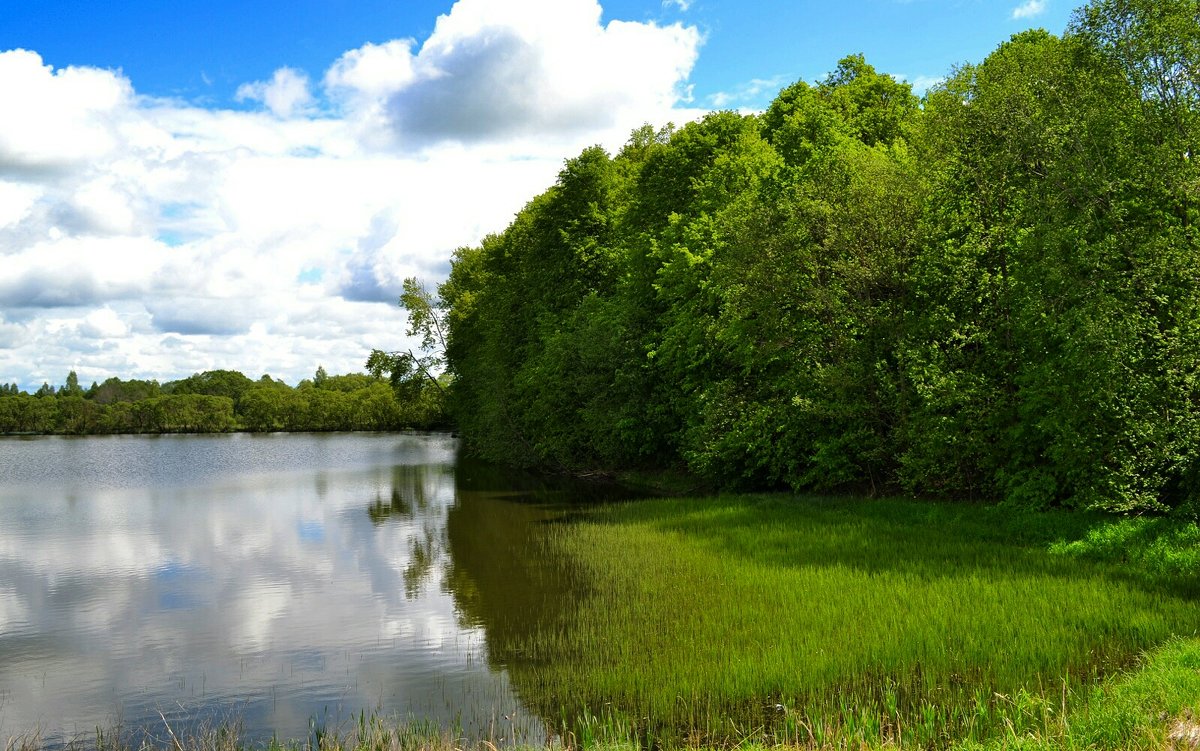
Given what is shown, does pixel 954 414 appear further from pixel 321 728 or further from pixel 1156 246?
pixel 321 728

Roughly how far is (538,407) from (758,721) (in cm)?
4028

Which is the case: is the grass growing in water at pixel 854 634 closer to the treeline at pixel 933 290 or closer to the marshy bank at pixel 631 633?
the marshy bank at pixel 631 633

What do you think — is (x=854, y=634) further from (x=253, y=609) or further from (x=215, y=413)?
(x=215, y=413)

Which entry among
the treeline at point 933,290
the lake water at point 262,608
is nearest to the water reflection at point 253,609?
the lake water at point 262,608

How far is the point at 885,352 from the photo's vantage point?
26922 millimetres

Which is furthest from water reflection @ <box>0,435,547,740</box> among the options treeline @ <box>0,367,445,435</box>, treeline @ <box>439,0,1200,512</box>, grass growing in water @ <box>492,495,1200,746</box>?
treeline @ <box>0,367,445,435</box>

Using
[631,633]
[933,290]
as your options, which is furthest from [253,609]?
[933,290]

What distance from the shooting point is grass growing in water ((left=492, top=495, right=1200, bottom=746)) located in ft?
33.8

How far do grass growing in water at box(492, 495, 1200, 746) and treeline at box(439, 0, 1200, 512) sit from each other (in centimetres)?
292

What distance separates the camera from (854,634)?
13.2 m

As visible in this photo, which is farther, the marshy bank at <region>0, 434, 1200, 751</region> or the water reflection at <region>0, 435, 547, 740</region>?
the water reflection at <region>0, 435, 547, 740</region>

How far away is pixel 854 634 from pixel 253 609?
40.8 ft

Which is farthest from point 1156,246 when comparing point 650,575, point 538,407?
point 538,407

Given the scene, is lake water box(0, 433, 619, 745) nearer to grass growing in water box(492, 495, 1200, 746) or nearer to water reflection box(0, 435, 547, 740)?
water reflection box(0, 435, 547, 740)
